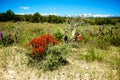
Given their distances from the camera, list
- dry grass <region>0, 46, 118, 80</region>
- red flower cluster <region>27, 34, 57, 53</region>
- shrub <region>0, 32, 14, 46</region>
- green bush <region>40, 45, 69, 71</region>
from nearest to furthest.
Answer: dry grass <region>0, 46, 118, 80</region> → green bush <region>40, 45, 69, 71</region> → red flower cluster <region>27, 34, 57, 53</region> → shrub <region>0, 32, 14, 46</region>

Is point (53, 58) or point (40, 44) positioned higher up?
point (40, 44)

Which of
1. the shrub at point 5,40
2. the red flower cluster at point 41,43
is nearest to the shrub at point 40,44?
the red flower cluster at point 41,43

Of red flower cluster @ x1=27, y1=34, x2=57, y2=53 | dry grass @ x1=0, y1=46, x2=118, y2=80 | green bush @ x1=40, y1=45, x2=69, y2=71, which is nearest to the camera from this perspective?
dry grass @ x1=0, y1=46, x2=118, y2=80

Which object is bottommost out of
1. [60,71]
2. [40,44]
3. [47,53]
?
[60,71]

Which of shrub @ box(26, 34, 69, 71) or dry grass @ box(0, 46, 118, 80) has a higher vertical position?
shrub @ box(26, 34, 69, 71)

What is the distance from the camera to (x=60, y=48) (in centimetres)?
781

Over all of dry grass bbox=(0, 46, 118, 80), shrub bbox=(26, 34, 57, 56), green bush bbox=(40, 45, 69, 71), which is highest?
shrub bbox=(26, 34, 57, 56)

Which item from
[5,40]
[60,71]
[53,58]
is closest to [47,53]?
[53,58]

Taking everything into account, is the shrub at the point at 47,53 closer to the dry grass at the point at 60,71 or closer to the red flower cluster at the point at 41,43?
Answer: the red flower cluster at the point at 41,43

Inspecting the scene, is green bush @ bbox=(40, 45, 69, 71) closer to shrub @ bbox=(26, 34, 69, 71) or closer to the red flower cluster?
shrub @ bbox=(26, 34, 69, 71)

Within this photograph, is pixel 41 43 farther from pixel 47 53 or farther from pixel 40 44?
pixel 47 53


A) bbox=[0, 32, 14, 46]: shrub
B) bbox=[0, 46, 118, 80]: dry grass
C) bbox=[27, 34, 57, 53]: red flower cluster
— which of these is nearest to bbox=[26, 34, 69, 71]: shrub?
bbox=[27, 34, 57, 53]: red flower cluster

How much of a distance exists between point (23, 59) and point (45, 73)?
183cm

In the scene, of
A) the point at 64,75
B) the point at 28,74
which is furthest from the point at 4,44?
the point at 64,75
